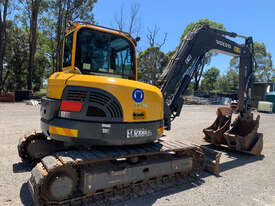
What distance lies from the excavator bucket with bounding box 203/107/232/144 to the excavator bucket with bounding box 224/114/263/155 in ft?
0.72

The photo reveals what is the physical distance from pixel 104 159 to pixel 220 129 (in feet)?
16.3

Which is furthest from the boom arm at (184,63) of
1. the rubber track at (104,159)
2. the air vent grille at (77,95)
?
the air vent grille at (77,95)

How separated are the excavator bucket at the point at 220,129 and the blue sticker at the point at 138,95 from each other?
4283 mm

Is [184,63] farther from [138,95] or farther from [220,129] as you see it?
[220,129]

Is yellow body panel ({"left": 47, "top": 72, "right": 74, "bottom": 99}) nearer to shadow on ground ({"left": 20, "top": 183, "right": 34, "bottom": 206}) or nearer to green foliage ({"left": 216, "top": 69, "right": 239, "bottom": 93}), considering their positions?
shadow on ground ({"left": 20, "top": 183, "right": 34, "bottom": 206})

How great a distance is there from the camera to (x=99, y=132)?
3.42m

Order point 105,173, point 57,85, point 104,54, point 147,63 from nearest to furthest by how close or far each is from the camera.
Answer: point 105,173 < point 57,85 < point 104,54 < point 147,63

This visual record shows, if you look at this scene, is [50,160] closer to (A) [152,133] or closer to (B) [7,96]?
(A) [152,133]

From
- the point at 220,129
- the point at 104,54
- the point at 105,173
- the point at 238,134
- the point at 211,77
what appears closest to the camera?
the point at 105,173

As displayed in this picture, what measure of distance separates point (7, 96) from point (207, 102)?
2735 centimetres

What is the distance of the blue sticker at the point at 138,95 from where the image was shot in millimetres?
3609

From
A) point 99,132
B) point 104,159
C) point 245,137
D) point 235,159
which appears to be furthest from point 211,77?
point 104,159

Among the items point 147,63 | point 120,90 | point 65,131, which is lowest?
point 65,131

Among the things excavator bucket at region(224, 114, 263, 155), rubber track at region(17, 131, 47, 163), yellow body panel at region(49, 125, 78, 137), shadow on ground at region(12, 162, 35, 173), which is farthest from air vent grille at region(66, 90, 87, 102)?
excavator bucket at region(224, 114, 263, 155)
